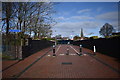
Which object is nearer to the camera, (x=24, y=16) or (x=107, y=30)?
(x=24, y=16)

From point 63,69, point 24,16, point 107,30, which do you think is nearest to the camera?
point 63,69

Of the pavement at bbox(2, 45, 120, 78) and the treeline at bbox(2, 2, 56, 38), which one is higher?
the treeline at bbox(2, 2, 56, 38)

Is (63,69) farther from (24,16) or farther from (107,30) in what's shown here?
(107,30)

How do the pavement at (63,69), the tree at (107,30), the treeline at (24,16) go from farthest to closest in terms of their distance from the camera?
the tree at (107,30) → the treeline at (24,16) → the pavement at (63,69)

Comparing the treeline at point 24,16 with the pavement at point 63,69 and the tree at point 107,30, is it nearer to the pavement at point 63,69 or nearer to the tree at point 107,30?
the pavement at point 63,69

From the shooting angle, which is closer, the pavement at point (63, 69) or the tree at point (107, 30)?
the pavement at point (63, 69)

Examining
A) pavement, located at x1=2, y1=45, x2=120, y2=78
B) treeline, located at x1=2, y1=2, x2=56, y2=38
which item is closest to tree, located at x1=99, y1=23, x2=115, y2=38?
treeline, located at x1=2, y1=2, x2=56, y2=38

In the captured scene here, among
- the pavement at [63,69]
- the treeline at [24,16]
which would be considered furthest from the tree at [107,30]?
the pavement at [63,69]

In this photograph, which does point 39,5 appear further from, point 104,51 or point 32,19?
point 104,51

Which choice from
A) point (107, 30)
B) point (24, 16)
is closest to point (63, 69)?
point (24, 16)

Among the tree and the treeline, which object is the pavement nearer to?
the treeline

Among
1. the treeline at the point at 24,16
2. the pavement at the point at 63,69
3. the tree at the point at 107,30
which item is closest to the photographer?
the pavement at the point at 63,69

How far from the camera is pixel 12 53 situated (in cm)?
1425

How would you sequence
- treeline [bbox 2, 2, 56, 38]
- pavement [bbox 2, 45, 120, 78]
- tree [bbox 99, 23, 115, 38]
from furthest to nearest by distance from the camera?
tree [bbox 99, 23, 115, 38]
treeline [bbox 2, 2, 56, 38]
pavement [bbox 2, 45, 120, 78]
